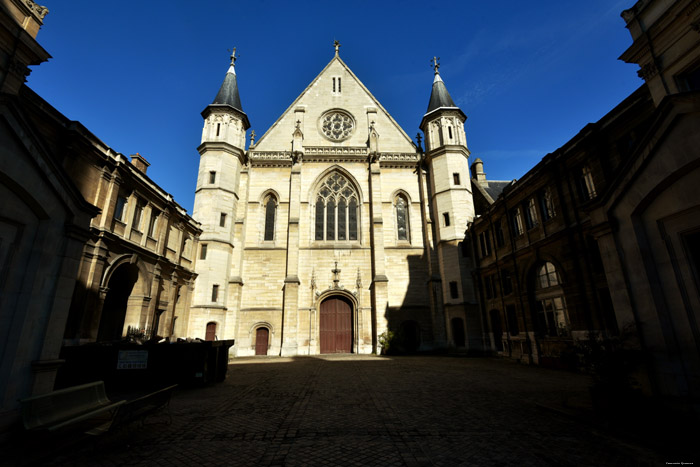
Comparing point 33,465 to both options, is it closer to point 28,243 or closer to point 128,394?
point 28,243

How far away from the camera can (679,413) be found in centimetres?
493

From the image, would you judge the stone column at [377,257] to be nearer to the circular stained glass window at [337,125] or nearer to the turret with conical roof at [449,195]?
the turret with conical roof at [449,195]

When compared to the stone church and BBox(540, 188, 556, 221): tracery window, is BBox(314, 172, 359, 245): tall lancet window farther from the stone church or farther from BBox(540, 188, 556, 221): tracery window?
BBox(540, 188, 556, 221): tracery window

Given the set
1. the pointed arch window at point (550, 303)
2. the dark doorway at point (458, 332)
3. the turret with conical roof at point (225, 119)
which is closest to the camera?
the pointed arch window at point (550, 303)

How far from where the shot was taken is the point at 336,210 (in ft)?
75.3

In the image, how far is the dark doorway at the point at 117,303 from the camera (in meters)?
13.9

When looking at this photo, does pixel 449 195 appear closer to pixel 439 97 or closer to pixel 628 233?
pixel 439 97

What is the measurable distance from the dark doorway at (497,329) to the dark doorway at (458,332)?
1.80 meters

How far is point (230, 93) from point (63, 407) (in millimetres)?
23780

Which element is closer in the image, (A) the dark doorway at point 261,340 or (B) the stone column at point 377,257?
(B) the stone column at point 377,257

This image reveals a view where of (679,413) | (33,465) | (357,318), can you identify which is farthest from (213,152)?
(679,413)

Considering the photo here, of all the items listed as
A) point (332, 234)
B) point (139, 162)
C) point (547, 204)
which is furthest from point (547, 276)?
point (139, 162)

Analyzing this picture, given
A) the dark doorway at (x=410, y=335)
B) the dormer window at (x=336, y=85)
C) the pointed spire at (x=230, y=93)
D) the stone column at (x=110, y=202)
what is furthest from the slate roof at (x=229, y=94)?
the dark doorway at (x=410, y=335)

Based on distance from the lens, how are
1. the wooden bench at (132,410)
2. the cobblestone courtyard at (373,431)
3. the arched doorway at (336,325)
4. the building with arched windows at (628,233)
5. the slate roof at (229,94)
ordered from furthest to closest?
1. the slate roof at (229,94)
2. the arched doorway at (336,325)
3. the building with arched windows at (628,233)
4. the wooden bench at (132,410)
5. the cobblestone courtyard at (373,431)
